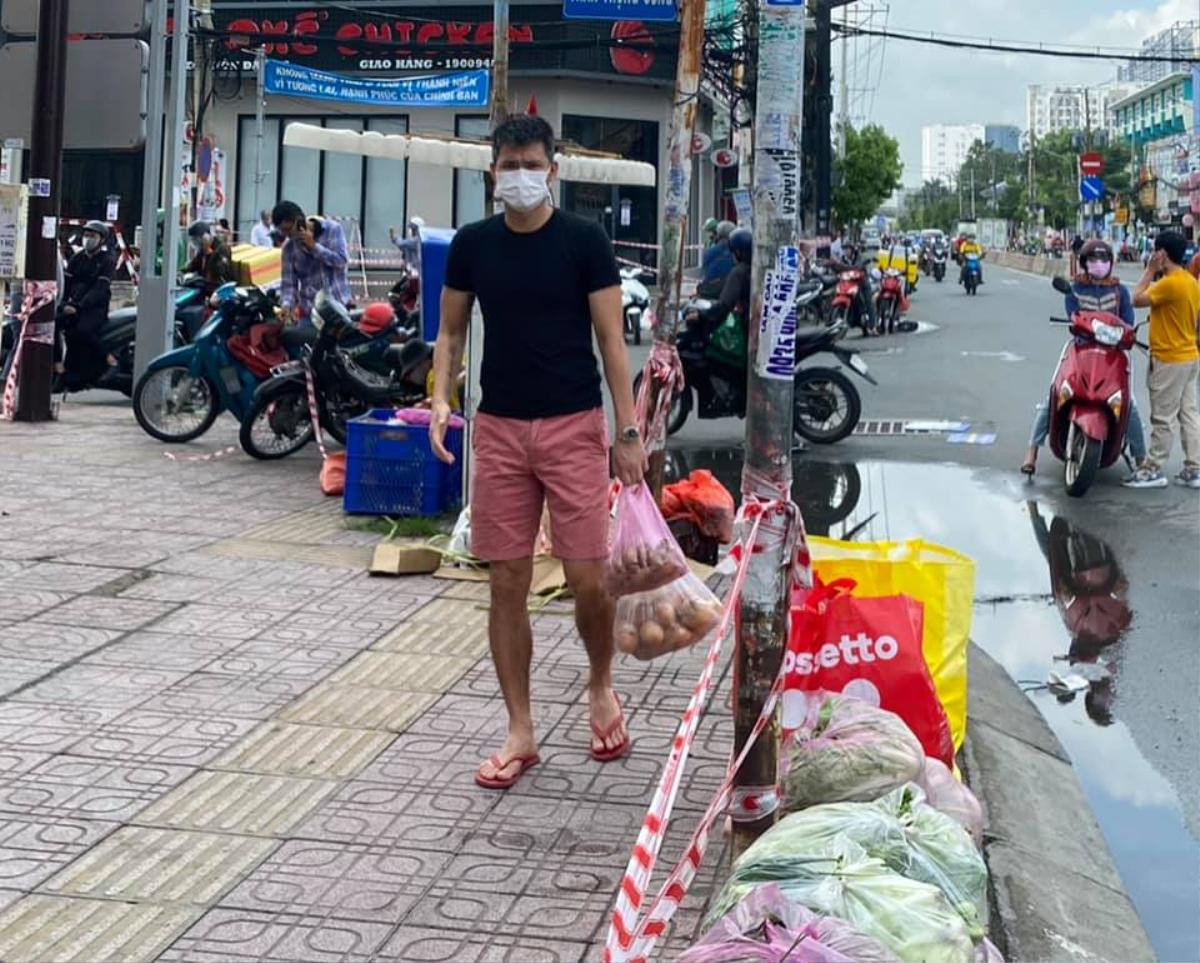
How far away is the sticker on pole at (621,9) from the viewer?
1001 cm

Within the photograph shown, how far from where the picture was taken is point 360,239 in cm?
3666

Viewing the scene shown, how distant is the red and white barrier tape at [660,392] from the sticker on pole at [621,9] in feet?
11.1

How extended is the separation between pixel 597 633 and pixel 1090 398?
6584mm

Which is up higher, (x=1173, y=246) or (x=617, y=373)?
(x=1173, y=246)

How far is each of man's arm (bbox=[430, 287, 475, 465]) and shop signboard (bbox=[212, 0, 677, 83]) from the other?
31378 mm

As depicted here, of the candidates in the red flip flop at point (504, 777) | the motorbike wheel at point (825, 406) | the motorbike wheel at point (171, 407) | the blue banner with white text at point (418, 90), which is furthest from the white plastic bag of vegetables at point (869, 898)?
the blue banner with white text at point (418, 90)

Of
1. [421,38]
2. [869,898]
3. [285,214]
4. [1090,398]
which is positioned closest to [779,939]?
[869,898]

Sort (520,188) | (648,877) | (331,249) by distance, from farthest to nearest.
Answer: (331,249) → (520,188) → (648,877)

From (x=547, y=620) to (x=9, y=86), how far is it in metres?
6.41

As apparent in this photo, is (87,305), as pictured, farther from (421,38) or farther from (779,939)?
(421,38)

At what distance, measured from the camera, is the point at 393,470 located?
9.10m

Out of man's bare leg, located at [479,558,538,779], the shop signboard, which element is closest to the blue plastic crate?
man's bare leg, located at [479,558,538,779]

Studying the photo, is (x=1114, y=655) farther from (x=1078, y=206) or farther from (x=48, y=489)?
(x=1078, y=206)

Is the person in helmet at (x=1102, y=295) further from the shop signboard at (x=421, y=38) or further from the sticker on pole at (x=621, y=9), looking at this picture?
the shop signboard at (x=421, y=38)
